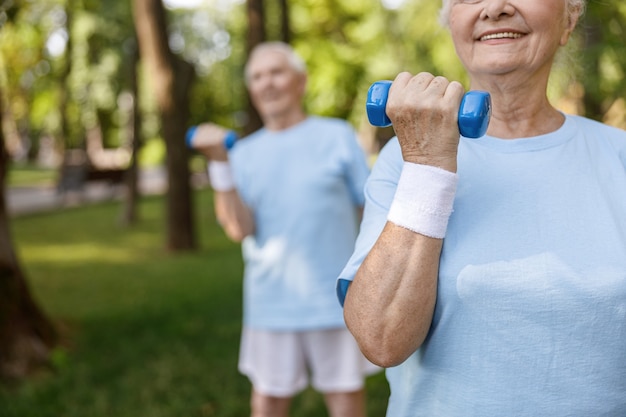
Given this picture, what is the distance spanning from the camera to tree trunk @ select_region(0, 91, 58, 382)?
4773 mm

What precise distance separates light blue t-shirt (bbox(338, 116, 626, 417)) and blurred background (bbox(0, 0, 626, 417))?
0.56 meters

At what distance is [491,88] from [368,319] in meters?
0.53

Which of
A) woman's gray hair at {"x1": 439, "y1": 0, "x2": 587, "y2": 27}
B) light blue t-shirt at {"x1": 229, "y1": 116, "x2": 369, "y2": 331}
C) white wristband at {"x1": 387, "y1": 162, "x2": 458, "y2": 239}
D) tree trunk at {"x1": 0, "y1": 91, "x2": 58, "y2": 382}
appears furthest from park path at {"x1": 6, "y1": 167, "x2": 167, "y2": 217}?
white wristband at {"x1": 387, "y1": 162, "x2": 458, "y2": 239}

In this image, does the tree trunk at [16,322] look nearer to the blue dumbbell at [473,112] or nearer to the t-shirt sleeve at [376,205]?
the t-shirt sleeve at [376,205]

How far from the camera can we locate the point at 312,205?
3.17 m

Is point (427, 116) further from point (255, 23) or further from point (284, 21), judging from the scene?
point (284, 21)

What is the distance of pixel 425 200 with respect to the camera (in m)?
1.24

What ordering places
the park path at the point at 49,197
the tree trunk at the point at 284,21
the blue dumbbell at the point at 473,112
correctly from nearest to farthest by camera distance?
the blue dumbbell at the point at 473,112, the tree trunk at the point at 284,21, the park path at the point at 49,197

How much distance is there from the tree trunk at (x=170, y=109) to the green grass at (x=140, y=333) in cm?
44

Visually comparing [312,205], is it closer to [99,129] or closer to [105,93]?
[105,93]

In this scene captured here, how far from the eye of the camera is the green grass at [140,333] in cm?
430

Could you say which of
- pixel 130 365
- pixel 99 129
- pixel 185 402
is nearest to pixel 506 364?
pixel 185 402

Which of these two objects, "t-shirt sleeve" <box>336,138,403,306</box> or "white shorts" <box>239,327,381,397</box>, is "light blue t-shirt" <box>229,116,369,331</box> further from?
"t-shirt sleeve" <box>336,138,403,306</box>

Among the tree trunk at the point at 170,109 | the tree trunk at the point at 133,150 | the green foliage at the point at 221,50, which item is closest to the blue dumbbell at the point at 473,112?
the tree trunk at the point at 170,109
